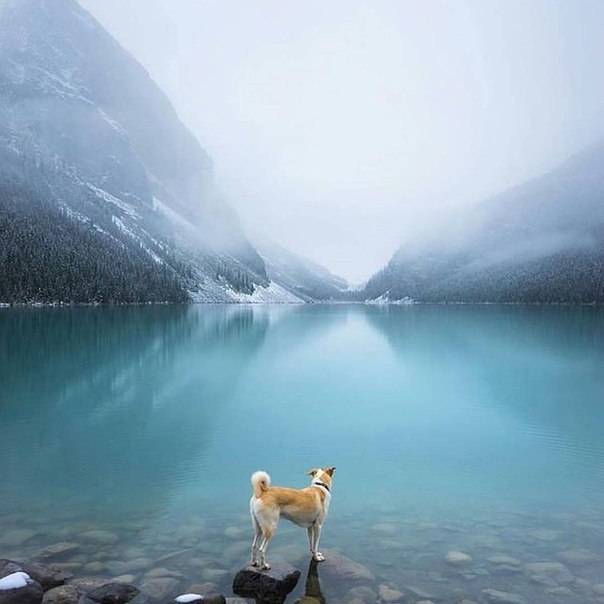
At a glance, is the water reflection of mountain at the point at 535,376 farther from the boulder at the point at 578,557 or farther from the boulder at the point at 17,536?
the boulder at the point at 17,536

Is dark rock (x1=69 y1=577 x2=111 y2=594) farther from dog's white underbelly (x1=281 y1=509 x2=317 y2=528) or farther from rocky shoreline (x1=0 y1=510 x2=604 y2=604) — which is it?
dog's white underbelly (x1=281 y1=509 x2=317 y2=528)

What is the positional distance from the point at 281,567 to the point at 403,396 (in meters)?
29.5

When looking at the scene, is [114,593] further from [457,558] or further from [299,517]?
[457,558]

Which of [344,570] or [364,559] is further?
[364,559]

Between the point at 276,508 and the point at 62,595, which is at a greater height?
the point at 276,508

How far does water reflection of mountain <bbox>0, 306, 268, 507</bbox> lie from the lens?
19172 millimetres

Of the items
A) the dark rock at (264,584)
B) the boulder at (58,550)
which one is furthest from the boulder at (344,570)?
the boulder at (58,550)

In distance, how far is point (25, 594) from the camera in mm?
9812

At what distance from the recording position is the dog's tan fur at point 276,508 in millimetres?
10984

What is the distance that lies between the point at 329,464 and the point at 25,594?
45.3 ft

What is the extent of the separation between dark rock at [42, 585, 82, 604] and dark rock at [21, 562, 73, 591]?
0.25 meters

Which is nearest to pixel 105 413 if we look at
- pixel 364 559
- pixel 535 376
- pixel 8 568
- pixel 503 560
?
pixel 8 568

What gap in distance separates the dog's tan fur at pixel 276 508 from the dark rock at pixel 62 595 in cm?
345

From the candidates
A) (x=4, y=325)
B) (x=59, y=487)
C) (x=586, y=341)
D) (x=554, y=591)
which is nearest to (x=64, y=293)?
(x=4, y=325)
